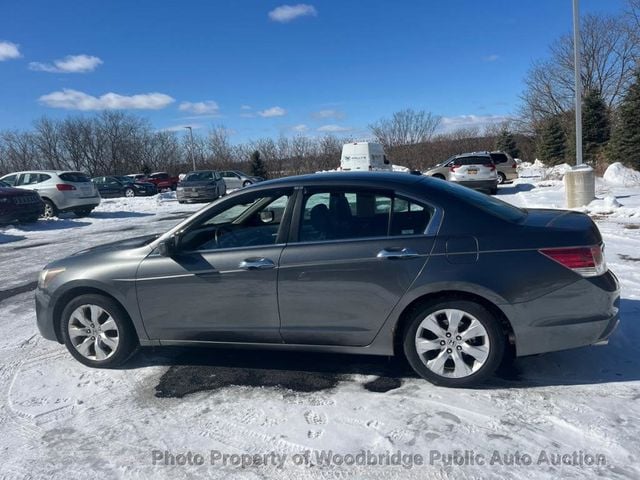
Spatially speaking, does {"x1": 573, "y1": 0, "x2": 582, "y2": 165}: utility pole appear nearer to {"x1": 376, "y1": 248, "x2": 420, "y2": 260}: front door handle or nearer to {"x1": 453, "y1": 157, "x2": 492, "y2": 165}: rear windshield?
{"x1": 453, "y1": 157, "x2": 492, "y2": 165}: rear windshield

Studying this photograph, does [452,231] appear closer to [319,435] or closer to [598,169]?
[319,435]

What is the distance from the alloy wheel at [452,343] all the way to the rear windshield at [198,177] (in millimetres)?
21965

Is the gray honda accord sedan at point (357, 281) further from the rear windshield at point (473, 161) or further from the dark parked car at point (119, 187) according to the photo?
the dark parked car at point (119, 187)

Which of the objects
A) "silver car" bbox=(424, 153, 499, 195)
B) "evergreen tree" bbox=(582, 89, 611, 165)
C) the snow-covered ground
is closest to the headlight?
the snow-covered ground

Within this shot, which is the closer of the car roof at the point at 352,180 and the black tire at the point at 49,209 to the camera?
the car roof at the point at 352,180

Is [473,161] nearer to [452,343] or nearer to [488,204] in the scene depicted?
[488,204]

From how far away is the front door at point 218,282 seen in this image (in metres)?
3.69

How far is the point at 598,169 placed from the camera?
21797 millimetres

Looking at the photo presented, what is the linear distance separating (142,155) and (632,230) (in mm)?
61514

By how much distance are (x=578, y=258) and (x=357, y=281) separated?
5.07ft

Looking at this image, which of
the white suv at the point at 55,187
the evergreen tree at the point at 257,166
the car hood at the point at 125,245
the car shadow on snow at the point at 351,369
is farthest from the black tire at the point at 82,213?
the evergreen tree at the point at 257,166

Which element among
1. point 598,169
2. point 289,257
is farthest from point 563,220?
point 598,169

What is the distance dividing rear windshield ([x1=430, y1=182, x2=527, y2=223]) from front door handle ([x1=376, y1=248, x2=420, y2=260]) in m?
0.60

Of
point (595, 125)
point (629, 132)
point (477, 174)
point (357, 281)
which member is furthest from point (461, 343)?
point (595, 125)
